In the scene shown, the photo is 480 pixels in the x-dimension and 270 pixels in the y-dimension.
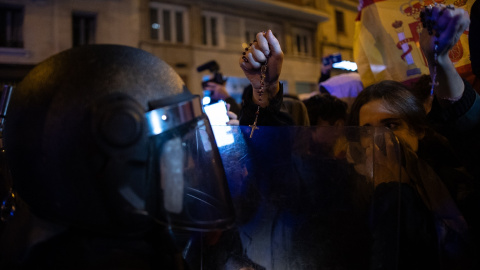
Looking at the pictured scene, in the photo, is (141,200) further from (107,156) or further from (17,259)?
(17,259)

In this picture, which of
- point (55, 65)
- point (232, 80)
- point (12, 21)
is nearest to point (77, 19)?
point (12, 21)

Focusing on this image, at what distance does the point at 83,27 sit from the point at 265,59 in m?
11.9

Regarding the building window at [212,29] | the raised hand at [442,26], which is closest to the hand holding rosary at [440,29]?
the raised hand at [442,26]

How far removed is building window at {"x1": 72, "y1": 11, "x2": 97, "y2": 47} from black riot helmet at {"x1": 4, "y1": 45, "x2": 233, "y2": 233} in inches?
458

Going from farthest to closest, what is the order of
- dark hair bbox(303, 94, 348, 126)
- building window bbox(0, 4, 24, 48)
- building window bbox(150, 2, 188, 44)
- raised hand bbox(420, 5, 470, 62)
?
building window bbox(150, 2, 188, 44), building window bbox(0, 4, 24, 48), dark hair bbox(303, 94, 348, 126), raised hand bbox(420, 5, 470, 62)

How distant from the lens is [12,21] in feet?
34.7

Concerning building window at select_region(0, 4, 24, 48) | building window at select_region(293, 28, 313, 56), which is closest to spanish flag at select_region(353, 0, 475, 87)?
building window at select_region(0, 4, 24, 48)

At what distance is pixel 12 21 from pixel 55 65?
478 inches

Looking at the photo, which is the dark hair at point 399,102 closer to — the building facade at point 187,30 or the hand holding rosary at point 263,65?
the hand holding rosary at point 263,65

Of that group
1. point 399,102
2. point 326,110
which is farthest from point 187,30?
point 399,102

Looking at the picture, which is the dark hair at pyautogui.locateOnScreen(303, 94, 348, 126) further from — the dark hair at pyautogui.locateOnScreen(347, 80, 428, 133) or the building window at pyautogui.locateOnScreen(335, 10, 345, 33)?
the building window at pyautogui.locateOnScreen(335, 10, 345, 33)

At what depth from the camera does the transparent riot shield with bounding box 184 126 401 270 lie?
96 centimetres

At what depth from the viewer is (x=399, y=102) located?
1471 mm

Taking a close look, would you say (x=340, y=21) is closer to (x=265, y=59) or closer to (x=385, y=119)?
(x=385, y=119)
